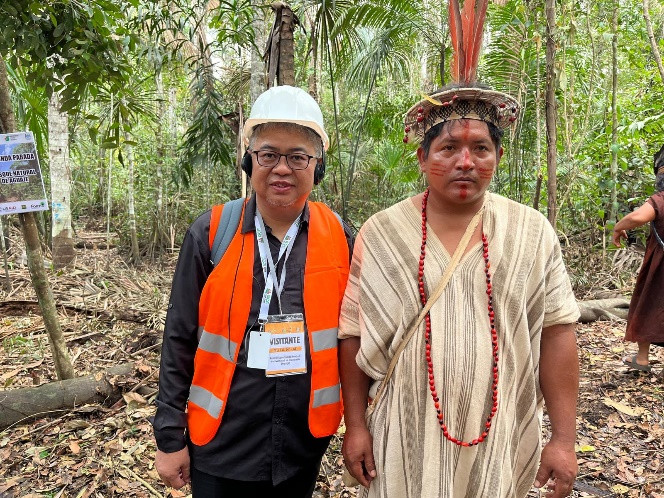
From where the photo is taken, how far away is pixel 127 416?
3.24m

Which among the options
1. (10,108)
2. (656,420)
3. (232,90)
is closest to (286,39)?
(10,108)

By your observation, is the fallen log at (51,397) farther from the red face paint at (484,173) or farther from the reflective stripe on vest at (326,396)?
the red face paint at (484,173)

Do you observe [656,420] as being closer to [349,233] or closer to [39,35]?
[349,233]

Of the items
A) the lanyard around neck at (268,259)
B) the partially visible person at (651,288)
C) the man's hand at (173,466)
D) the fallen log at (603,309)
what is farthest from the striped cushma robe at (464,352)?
the fallen log at (603,309)

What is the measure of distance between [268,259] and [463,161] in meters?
0.68

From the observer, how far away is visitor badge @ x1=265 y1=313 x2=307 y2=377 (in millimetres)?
1591

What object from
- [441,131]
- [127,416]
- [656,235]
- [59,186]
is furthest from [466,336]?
[59,186]

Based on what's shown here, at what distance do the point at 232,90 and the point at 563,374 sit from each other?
20.1ft

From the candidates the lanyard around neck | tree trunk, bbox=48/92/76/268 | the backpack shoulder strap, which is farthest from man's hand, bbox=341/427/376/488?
tree trunk, bbox=48/92/76/268

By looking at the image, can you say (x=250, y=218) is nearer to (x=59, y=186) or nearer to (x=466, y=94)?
(x=466, y=94)

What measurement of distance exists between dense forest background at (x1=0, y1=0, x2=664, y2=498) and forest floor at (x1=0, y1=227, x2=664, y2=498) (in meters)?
0.01

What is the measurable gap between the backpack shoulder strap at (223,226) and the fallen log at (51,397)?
229 centimetres

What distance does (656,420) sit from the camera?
343cm

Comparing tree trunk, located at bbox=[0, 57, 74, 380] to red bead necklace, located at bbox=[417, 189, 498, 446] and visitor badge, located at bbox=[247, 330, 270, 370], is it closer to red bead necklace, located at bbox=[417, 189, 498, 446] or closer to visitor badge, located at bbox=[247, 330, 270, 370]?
visitor badge, located at bbox=[247, 330, 270, 370]
